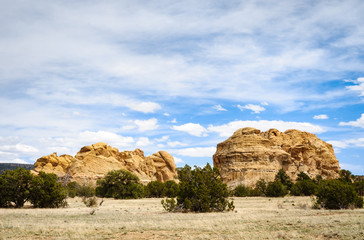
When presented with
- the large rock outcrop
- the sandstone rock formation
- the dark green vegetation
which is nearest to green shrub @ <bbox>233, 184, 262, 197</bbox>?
the large rock outcrop

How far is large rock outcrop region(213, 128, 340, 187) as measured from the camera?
311 feet

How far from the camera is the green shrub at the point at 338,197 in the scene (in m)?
22.3

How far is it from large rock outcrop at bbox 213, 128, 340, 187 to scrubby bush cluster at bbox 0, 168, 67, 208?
228 ft

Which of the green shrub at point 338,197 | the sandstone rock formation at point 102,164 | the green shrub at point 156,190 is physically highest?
the sandstone rock formation at point 102,164

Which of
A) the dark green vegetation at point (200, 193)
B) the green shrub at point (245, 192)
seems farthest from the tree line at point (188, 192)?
the green shrub at point (245, 192)

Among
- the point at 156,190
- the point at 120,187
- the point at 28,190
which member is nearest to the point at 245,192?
the point at 156,190

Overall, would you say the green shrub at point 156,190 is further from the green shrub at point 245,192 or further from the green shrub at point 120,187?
the green shrub at point 245,192

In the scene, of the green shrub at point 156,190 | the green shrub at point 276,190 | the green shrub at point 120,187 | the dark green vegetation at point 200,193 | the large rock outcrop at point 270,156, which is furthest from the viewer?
the large rock outcrop at point 270,156

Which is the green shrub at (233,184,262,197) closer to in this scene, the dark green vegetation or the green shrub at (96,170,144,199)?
the green shrub at (96,170,144,199)

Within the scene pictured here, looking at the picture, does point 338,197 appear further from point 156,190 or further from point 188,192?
point 156,190

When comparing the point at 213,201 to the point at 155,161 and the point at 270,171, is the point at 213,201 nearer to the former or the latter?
the point at 270,171

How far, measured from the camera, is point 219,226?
531 inches

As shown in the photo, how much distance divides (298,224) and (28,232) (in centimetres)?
1151

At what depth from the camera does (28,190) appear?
2628 centimetres
